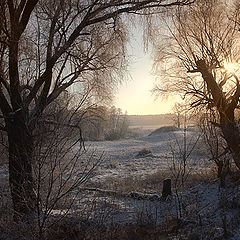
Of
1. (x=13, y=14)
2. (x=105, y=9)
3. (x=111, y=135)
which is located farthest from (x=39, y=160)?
(x=111, y=135)

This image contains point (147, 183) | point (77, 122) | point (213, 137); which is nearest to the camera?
point (77, 122)

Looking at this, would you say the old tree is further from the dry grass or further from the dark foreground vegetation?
the dry grass

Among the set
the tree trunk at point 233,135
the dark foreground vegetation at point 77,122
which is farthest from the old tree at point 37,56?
the tree trunk at point 233,135

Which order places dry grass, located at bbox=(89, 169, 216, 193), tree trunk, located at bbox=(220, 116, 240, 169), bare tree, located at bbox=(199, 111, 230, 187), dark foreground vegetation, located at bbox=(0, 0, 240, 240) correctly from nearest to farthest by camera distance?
dark foreground vegetation, located at bbox=(0, 0, 240, 240)
tree trunk, located at bbox=(220, 116, 240, 169)
bare tree, located at bbox=(199, 111, 230, 187)
dry grass, located at bbox=(89, 169, 216, 193)

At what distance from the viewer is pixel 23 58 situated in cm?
701

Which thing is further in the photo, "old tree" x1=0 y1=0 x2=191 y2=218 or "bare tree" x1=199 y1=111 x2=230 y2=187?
"bare tree" x1=199 y1=111 x2=230 y2=187

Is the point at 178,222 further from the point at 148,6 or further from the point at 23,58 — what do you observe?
the point at 23,58

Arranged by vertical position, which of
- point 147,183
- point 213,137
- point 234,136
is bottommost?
point 147,183

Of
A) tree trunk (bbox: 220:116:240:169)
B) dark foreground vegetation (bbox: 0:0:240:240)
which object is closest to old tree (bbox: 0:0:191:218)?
dark foreground vegetation (bbox: 0:0:240:240)

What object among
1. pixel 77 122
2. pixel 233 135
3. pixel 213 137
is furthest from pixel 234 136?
pixel 77 122

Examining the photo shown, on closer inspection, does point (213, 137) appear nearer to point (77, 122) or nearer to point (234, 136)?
point (234, 136)

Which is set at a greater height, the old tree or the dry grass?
the old tree

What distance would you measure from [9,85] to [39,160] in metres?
2.88

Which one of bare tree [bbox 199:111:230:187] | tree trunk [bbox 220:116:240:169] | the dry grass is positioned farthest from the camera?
the dry grass
